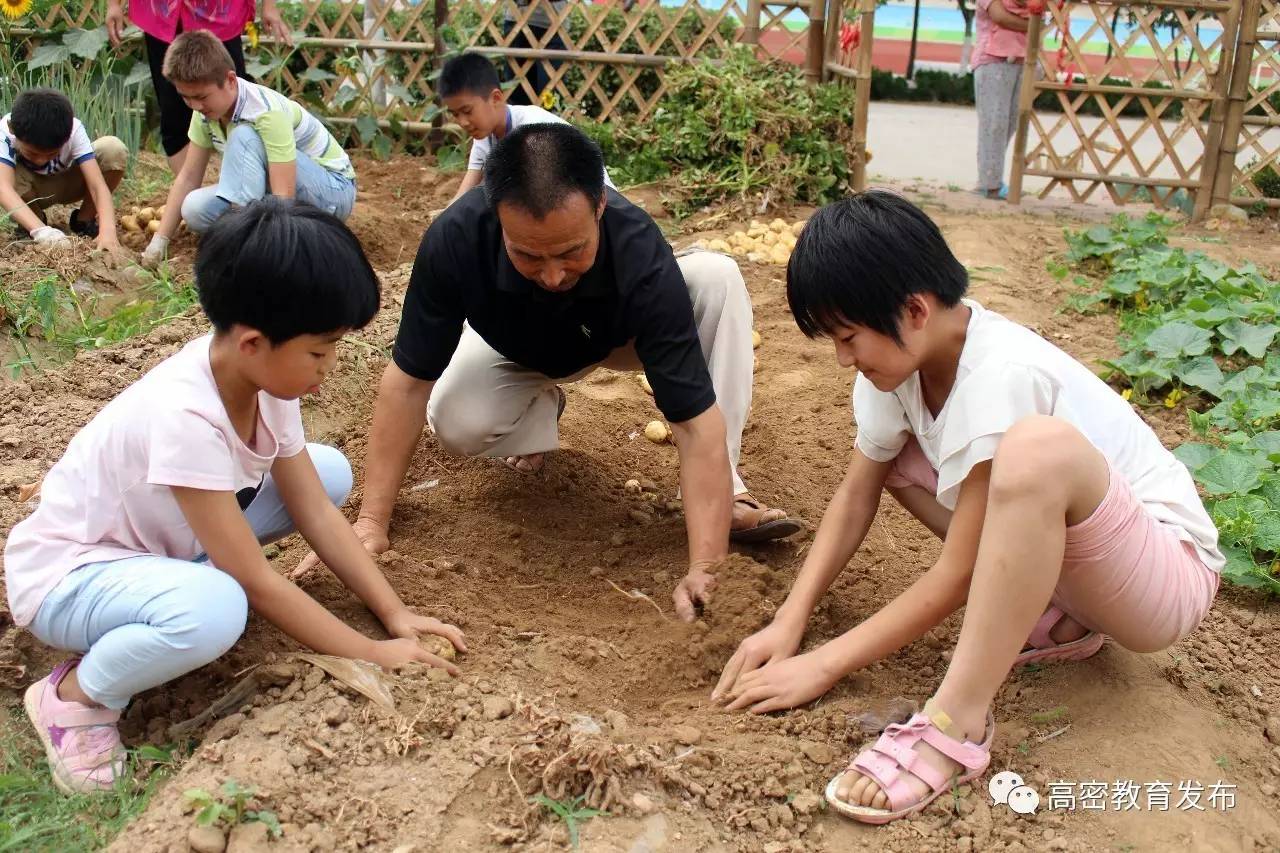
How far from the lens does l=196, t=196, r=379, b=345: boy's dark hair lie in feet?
6.37

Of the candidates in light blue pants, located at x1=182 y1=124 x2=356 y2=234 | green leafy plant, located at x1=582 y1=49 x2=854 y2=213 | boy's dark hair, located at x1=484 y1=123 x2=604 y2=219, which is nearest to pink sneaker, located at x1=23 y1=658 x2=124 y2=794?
boy's dark hair, located at x1=484 y1=123 x2=604 y2=219

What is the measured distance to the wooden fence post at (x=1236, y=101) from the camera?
6.48m

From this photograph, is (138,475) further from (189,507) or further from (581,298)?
(581,298)

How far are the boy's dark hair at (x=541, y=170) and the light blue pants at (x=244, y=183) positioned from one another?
2583 mm

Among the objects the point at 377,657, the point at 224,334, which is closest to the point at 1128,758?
the point at 377,657

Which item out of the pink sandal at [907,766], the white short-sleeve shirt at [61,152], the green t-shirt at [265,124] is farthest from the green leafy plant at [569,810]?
the white short-sleeve shirt at [61,152]

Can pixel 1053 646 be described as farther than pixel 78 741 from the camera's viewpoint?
Yes

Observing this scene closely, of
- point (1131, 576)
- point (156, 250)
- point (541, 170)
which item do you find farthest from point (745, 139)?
point (1131, 576)

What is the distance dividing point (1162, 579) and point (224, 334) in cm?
165

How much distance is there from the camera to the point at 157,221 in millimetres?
5453

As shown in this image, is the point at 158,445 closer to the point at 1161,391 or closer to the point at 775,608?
the point at 775,608

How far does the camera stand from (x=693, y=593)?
2.57 m

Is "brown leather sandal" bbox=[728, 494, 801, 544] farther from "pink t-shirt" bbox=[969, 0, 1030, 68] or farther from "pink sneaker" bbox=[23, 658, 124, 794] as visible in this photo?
"pink t-shirt" bbox=[969, 0, 1030, 68]

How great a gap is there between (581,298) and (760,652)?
0.95m
